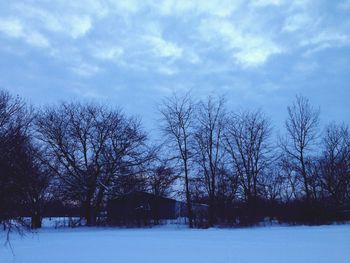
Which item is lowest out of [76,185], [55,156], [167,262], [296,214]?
[167,262]

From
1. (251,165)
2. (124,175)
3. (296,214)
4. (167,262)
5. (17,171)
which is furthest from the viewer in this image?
(251,165)

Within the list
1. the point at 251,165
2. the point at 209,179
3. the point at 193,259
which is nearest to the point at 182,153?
the point at 209,179

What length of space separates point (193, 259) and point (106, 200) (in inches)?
1261

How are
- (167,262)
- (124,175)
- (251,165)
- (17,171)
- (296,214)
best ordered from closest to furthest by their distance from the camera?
(167,262) → (17,171) → (296,214) → (124,175) → (251,165)

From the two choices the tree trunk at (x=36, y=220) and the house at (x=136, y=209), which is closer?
the tree trunk at (x=36, y=220)

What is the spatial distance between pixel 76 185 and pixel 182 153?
12122mm

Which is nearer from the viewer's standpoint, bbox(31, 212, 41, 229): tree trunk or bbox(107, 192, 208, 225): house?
bbox(31, 212, 41, 229): tree trunk

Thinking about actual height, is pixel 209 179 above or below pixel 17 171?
above

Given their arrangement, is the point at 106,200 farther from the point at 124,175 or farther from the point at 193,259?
the point at 193,259

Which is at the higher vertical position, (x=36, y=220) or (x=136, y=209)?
(x=136, y=209)

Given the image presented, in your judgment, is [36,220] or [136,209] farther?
[136,209]

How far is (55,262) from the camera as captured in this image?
1455 cm

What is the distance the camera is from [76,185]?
144 ft

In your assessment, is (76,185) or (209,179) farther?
(209,179)
